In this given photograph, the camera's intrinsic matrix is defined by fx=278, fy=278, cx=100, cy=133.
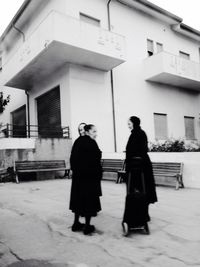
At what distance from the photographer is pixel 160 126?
16781 mm

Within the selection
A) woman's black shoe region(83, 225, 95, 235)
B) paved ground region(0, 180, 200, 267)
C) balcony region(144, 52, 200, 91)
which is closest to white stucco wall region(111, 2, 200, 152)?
balcony region(144, 52, 200, 91)

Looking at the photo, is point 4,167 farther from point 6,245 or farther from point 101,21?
point 101,21

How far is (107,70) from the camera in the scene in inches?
572

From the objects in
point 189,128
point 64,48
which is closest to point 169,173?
point 64,48

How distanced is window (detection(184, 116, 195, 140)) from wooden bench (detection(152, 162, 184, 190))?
9611mm

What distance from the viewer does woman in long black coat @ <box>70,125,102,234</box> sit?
4285mm

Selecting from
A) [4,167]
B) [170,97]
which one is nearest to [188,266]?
[4,167]

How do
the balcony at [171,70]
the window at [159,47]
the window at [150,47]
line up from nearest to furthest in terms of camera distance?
1. the balcony at [171,70]
2. the window at [150,47]
3. the window at [159,47]

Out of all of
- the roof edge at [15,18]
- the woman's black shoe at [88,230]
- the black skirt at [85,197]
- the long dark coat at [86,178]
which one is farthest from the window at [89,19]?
the woman's black shoe at [88,230]

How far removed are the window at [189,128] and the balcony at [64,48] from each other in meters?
7.17

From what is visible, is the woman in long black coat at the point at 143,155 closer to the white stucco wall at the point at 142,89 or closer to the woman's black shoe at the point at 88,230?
the woman's black shoe at the point at 88,230

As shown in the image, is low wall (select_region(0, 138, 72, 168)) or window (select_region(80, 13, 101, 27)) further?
window (select_region(80, 13, 101, 27))

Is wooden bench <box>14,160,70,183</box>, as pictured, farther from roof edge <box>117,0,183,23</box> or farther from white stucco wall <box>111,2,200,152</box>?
roof edge <box>117,0,183,23</box>

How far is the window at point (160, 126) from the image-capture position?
16598mm
